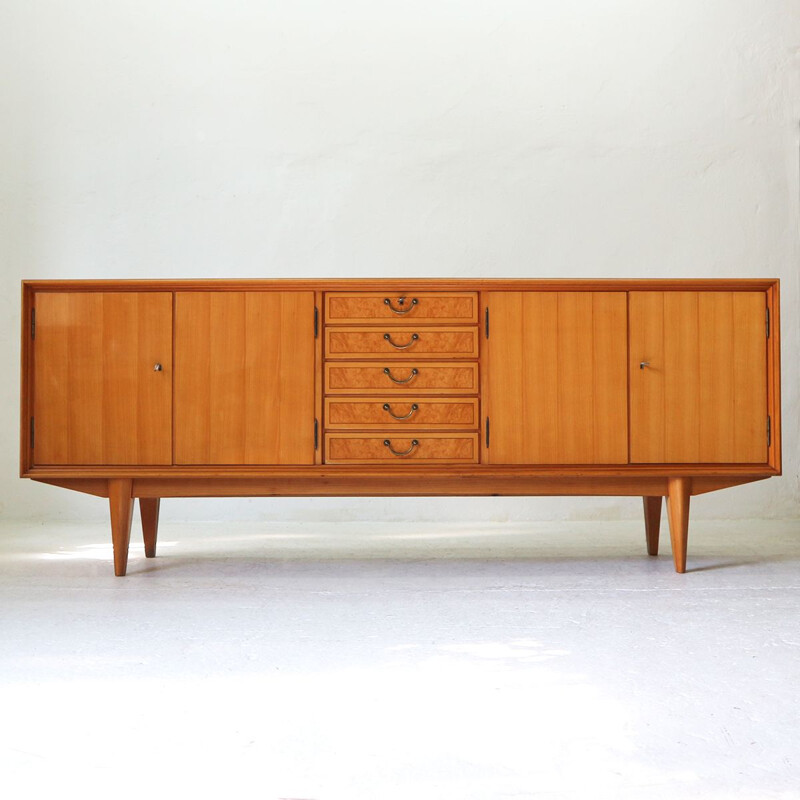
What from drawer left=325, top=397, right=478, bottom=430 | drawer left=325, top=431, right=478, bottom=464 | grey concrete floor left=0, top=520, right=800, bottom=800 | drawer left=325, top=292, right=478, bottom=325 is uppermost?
drawer left=325, top=292, right=478, bottom=325

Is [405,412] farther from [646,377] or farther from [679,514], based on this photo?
[679,514]

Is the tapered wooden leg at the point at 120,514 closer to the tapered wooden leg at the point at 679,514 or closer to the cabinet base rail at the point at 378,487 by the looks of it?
the cabinet base rail at the point at 378,487

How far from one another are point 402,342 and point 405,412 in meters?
0.22

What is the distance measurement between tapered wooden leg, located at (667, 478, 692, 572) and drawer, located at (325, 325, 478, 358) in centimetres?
78

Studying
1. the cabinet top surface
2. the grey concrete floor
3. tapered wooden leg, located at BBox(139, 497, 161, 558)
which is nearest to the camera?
the grey concrete floor

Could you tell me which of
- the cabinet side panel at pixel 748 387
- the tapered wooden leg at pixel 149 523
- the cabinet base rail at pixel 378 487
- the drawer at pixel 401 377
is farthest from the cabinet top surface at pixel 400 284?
the tapered wooden leg at pixel 149 523

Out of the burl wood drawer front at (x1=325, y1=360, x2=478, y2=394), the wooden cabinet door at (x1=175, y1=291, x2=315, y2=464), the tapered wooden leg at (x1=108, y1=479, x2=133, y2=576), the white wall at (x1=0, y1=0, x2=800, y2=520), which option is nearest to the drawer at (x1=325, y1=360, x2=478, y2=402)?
the burl wood drawer front at (x1=325, y1=360, x2=478, y2=394)

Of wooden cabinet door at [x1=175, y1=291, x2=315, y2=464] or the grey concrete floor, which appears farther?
wooden cabinet door at [x1=175, y1=291, x2=315, y2=464]

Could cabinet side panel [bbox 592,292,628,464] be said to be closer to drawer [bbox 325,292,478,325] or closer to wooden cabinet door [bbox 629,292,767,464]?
wooden cabinet door [bbox 629,292,767,464]

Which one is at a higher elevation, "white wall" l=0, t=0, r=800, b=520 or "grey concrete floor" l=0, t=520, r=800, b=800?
"white wall" l=0, t=0, r=800, b=520

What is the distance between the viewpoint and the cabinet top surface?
2670 millimetres

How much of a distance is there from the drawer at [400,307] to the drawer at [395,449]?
366 mm

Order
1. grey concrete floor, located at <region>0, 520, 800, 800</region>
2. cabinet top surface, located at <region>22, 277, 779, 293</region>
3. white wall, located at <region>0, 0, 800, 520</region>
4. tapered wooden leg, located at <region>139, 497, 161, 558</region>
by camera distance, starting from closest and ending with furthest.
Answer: grey concrete floor, located at <region>0, 520, 800, 800</region> < cabinet top surface, located at <region>22, 277, 779, 293</region> < tapered wooden leg, located at <region>139, 497, 161, 558</region> < white wall, located at <region>0, 0, 800, 520</region>

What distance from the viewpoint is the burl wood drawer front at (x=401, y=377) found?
8.86 ft
